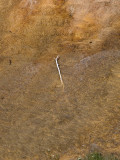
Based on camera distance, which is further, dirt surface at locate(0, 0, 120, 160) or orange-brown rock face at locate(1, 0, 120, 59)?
orange-brown rock face at locate(1, 0, 120, 59)

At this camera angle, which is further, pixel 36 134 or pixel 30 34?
pixel 30 34

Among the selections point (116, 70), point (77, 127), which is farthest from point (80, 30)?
point (77, 127)

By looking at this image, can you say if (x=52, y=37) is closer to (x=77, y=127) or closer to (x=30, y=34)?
(x=30, y=34)

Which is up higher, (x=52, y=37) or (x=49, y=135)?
(x=52, y=37)

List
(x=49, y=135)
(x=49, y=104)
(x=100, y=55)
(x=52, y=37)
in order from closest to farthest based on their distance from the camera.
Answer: (x=49, y=135) < (x=49, y=104) < (x=100, y=55) < (x=52, y=37)

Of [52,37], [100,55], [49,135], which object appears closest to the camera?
[49,135]

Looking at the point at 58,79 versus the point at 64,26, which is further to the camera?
the point at 64,26

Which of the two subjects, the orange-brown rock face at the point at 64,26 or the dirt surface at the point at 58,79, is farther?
the orange-brown rock face at the point at 64,26

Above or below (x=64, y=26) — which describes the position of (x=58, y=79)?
below
